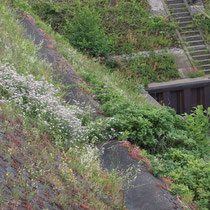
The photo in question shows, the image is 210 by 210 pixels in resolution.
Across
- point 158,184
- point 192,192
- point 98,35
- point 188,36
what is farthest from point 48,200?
point 188,36

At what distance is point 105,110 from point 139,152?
1814 millimetres

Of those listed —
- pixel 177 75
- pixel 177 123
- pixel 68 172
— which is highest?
pixel 68 172

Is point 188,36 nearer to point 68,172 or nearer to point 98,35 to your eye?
point 98,35

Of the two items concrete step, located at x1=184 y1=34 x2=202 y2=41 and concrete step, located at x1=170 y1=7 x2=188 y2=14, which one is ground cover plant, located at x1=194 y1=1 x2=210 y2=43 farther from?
concrete step, located at x1=170 y1=7 x2=188 y2=14

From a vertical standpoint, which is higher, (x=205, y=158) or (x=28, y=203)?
(x=28, y=203)

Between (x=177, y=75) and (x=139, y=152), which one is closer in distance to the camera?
(x=139, y=152)

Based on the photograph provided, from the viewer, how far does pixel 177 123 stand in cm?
862

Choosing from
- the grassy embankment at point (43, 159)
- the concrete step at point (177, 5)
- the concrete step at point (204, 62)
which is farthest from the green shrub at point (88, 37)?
the grassy embankment at point (43, 159)

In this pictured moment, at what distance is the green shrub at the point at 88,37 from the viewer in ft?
50.7

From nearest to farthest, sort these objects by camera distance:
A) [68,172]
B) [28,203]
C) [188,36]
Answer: [28,203] < [68,172] < [188,36]

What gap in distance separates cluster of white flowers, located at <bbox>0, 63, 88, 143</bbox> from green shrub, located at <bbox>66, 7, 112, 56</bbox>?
338 inches

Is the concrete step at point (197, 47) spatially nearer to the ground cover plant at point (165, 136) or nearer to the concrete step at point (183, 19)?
the concrete step at point (183, 19)

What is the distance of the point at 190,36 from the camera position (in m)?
17.8

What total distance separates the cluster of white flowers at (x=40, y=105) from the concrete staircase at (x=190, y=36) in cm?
1112
